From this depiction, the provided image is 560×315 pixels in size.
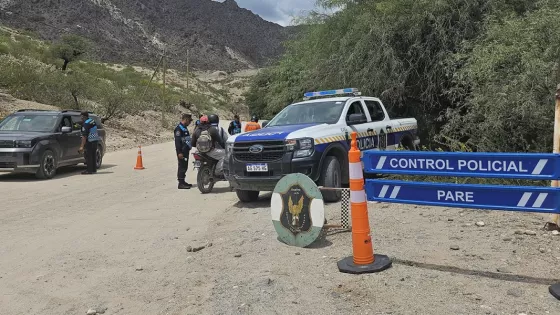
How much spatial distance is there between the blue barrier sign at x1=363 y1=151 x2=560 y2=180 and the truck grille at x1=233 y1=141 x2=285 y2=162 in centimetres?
329

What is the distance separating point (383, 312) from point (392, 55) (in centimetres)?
1197

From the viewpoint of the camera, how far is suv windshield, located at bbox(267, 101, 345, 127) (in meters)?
9.80

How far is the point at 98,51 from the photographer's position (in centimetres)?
9019

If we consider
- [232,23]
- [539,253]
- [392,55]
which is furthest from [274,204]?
[232,23]

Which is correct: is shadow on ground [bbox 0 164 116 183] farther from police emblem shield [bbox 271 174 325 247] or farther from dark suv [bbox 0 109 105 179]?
police emblem shield [bbox 271 174 325 247]

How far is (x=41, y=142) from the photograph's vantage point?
13.7 meters

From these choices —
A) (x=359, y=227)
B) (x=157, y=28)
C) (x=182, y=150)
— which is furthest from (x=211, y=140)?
(x=157, y=28)

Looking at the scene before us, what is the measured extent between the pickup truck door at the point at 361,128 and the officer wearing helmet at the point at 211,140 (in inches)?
107

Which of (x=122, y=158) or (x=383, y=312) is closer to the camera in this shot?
(x=383, y=312)

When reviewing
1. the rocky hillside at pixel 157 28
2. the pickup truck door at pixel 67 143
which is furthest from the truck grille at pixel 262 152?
the rocky hillside at pixel 157 28

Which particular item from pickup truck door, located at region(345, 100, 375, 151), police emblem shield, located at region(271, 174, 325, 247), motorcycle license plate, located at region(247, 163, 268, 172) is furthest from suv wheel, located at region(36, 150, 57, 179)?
police emblem shield, located at region(271, 174, 325, 247)

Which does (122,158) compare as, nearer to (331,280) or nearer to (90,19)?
(331,280)

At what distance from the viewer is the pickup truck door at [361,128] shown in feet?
32.2

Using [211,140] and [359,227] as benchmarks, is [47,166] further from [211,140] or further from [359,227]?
[359,227]
